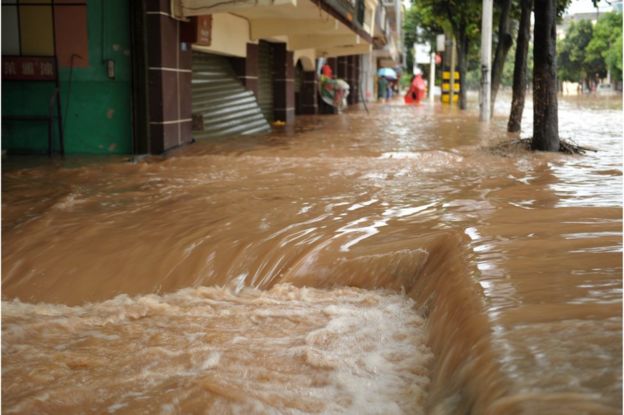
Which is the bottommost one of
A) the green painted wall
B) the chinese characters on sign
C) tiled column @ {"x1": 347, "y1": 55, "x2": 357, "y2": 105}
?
the green painted wall

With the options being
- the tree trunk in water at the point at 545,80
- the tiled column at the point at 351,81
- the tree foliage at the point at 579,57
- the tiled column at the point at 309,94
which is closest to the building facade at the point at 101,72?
the tree trunk in water at the point at 545,80

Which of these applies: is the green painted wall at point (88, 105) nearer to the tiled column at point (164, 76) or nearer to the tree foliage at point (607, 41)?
the tiled column at point (164, 76)

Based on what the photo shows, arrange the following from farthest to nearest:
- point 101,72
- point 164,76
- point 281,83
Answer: point 281,83 < point 101,72 < point 164,76

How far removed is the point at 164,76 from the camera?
35.1 feet

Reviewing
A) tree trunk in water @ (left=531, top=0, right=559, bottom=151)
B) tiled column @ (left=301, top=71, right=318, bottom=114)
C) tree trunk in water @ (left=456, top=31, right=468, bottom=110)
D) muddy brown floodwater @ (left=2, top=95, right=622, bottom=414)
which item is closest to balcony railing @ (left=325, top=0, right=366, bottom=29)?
tiled column @ (left=301, top=71, right=318, bottom=114)

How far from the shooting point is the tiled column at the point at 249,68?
15836 millimetres

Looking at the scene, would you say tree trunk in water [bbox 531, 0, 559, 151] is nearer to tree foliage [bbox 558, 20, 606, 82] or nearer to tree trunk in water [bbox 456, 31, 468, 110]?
tree trunk in water [bbox 456, 31, 468, 110]

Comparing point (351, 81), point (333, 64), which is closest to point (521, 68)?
point (333, 64)

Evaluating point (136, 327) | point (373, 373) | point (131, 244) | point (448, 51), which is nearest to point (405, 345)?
point (373, 373)

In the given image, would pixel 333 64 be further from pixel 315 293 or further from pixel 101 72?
pixel 315 293

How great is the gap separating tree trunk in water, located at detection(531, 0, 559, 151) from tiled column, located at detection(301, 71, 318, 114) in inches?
559

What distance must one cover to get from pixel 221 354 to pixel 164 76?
7.41 m

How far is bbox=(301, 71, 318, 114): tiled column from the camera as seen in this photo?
24406 mm

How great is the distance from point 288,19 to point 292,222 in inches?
430
